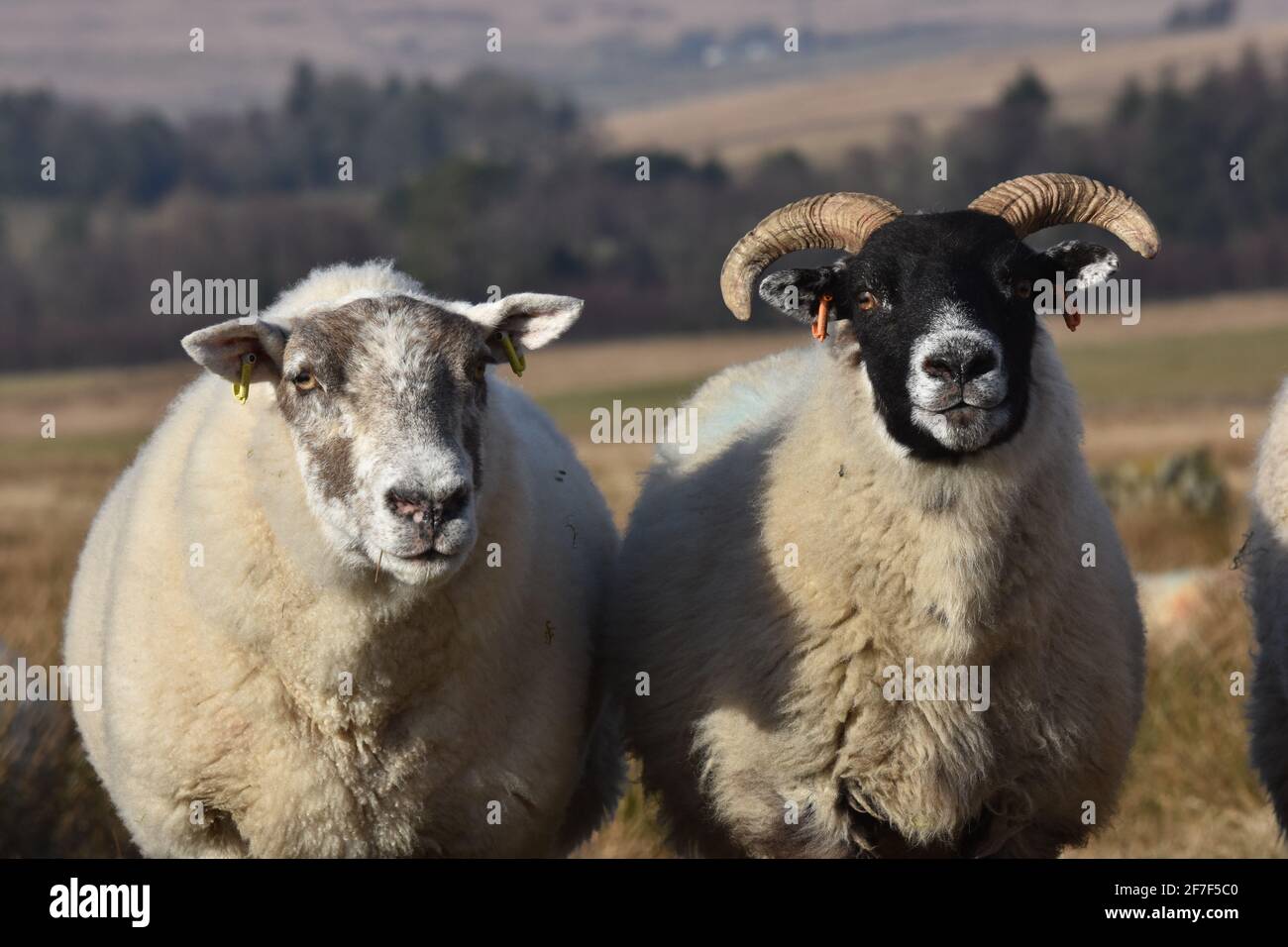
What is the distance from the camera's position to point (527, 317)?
640cm

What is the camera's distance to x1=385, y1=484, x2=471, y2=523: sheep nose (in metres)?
5.55

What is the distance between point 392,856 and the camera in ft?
20.3

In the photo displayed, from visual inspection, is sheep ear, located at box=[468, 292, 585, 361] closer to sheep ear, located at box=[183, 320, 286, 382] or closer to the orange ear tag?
sheep ear, located at box=[183, 320, 286, 382]

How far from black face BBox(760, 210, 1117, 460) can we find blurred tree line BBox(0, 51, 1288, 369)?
177ft

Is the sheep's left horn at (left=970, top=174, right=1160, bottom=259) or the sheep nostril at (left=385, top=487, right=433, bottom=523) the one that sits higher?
the sheep's left horn at (left=970, top=174, right=1160, bottom=259)

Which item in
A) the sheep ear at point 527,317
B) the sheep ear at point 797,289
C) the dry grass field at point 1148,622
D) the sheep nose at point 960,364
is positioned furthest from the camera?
the dry grass field at point 1148,622

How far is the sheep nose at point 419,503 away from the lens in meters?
5.55

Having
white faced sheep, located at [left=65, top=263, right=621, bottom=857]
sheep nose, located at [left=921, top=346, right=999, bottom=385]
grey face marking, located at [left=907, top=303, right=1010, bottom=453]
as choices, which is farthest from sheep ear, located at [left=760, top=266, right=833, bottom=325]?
white faced sheep, located at [left=65, top=263, right=621, bottom=857]

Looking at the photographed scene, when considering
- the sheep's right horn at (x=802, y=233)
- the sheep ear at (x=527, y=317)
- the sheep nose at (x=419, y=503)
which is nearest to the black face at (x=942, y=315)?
the sheep's right horn at (x=802, y=233)

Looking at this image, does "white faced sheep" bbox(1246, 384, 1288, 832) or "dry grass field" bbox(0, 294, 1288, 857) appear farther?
"dry grass field" bbox(0, 294, 1288, 857)

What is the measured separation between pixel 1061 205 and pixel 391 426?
300 centimetres

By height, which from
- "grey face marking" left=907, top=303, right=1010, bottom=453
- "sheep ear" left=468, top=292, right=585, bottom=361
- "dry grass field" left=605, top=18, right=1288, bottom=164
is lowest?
"grey face marking" left=907, top=303, right=1010, bottom=453

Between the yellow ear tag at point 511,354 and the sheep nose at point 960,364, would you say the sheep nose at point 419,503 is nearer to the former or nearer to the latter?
the yellow ear tag at point 511,354
